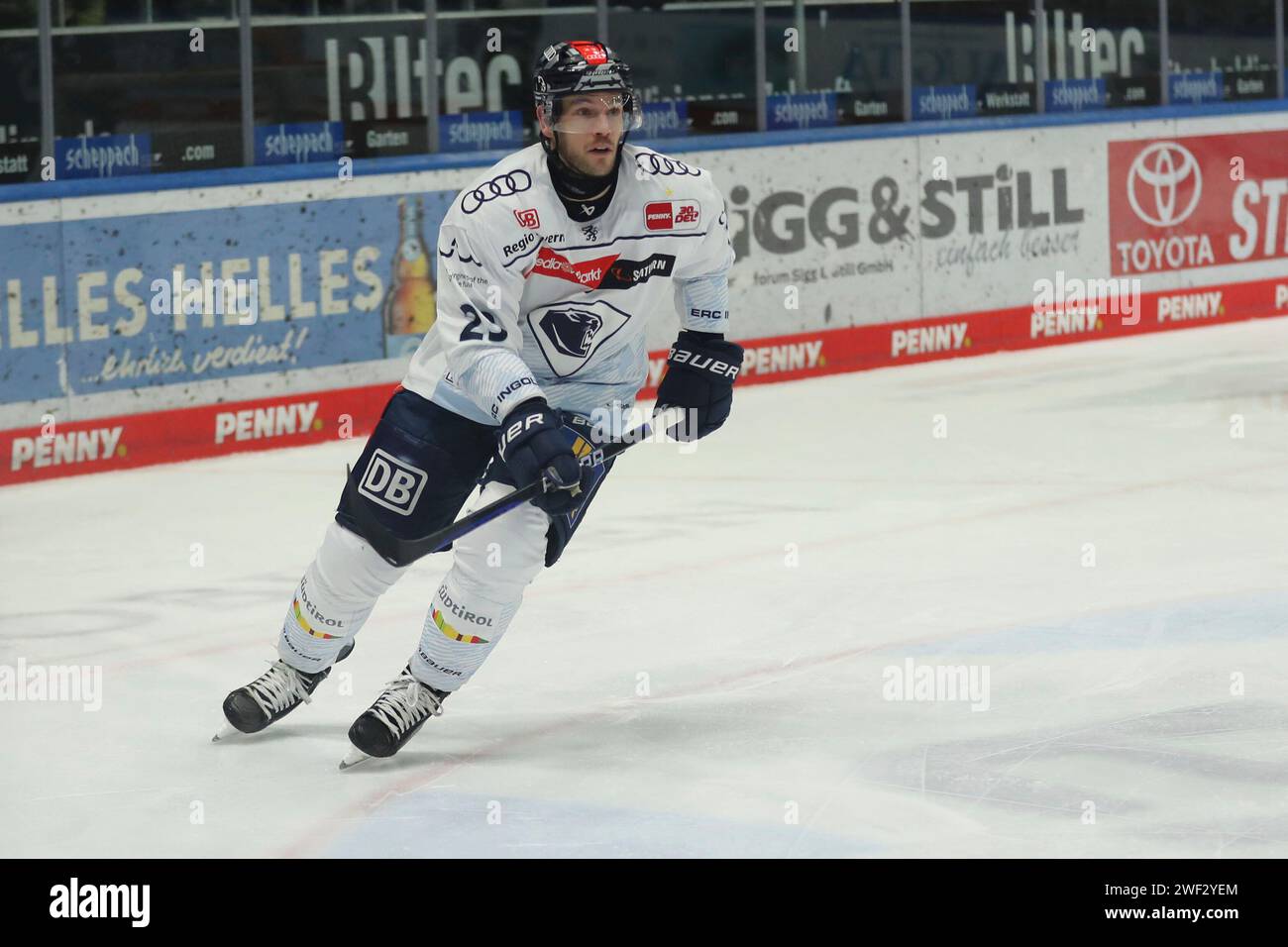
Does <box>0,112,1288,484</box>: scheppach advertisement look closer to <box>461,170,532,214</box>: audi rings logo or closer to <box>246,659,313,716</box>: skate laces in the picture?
<box>246,659,313,716</box>: skate laces

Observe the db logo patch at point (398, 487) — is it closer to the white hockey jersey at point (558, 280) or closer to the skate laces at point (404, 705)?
the white hockey jersey at point (558, 280)

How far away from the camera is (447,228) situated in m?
4.00

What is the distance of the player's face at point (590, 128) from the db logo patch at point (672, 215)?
0.17 meters

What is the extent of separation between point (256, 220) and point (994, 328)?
3.84 m

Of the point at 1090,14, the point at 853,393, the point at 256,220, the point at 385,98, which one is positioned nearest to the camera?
the point at 256,220

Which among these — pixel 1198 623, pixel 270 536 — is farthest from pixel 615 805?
pixel 270 536

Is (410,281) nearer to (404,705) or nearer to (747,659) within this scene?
(747,659)

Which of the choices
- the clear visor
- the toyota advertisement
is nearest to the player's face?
the clear visor

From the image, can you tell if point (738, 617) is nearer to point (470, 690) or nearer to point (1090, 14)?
point (470, 690)

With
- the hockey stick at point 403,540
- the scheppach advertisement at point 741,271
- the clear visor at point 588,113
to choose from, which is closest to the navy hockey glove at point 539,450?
the hockey stick at point 403,540

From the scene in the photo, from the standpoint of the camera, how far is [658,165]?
4137 millimetres

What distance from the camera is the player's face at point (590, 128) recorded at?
3936mm

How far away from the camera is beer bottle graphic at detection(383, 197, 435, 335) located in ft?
27.4

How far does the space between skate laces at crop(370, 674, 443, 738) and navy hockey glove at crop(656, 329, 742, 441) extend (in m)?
0.71
